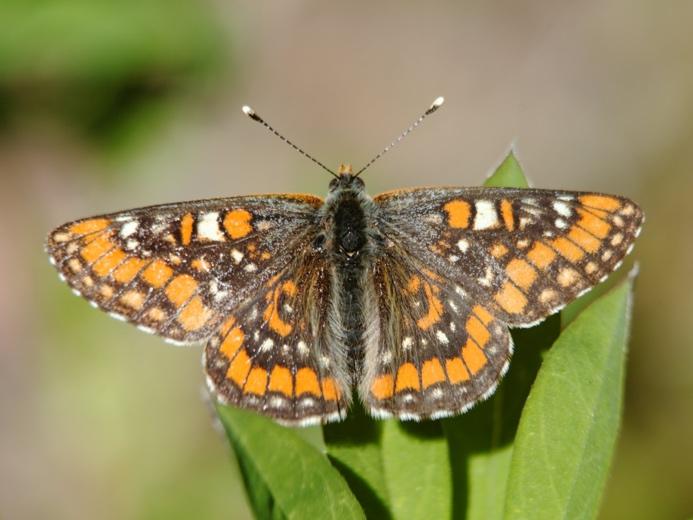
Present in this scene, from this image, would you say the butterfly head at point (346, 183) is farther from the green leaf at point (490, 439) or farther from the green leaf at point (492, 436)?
the green leaf at point (490, 439)

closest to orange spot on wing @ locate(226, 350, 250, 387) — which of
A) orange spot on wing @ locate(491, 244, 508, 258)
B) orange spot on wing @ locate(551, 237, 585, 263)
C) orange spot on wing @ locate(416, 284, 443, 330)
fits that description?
orange spot on wing @ locate(416, 284, 443, 330)

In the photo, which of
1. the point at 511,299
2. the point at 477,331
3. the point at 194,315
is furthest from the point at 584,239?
the point at 194,315

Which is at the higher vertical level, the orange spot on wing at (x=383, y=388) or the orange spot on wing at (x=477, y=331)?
the orange spot on wing at (x=477, y=331)

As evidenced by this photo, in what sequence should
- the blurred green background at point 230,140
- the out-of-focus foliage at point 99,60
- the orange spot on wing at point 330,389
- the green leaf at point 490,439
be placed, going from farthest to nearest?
the out-of-focus foliage at point 99,60
the blurred green background at point 230,140
the orange spot on wing at point 330,389
the green leaf at point 490,439

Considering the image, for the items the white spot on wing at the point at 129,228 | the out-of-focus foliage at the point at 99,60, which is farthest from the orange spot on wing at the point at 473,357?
the out-of-focus foliage at the point at 99,60

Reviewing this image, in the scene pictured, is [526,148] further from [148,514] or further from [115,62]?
[148,514]
